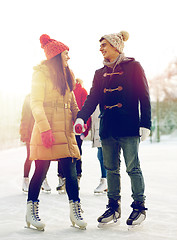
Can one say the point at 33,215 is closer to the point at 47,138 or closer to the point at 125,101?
the point at 47,138

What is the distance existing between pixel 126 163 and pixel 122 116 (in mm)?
422

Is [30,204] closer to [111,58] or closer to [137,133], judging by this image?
[137,133]

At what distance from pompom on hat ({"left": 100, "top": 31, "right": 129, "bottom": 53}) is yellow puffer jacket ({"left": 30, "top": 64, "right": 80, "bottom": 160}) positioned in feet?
2.03

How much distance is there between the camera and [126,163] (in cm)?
392

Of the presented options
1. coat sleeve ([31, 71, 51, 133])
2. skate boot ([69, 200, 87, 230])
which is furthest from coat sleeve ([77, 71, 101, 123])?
skate boot ([69, 200, 87, 230])

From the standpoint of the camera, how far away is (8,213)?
4.77 metres

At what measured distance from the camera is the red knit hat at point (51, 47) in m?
3.89

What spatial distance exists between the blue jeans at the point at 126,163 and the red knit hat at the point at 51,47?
0.89 meters

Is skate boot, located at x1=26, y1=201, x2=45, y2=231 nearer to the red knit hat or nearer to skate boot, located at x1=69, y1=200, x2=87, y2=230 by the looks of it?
skate boot, located at x1=69, y1=200, x2=87, y2=230

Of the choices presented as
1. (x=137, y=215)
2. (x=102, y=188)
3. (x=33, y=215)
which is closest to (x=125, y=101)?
(x=137, y=215)

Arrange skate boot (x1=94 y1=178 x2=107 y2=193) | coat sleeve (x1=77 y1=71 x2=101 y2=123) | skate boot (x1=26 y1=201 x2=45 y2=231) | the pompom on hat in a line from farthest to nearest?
1. skate boot (x1=94 y1=178 x2=107 y2=193)
2. coat sleeve (x1=77 y1=71 x2=101 y2=123)
3. the pompom on hat
4. skate boot (x1=26 y1=201 x2=45 y2=231)

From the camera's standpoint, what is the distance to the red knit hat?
3.89 m

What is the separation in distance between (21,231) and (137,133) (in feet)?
4.32

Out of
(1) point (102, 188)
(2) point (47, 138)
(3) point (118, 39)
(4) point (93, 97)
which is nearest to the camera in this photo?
(2) point (47, 138)
